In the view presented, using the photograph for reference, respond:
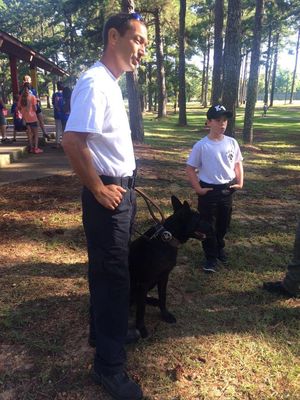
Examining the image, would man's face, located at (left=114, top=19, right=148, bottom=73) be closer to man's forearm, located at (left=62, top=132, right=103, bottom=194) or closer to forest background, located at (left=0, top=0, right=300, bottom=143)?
man's forearm, located at (left=62, top=132, right=103, bottom=194)

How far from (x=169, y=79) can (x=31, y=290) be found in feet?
131

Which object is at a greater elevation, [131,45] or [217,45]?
[217,45]

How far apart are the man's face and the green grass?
206cm

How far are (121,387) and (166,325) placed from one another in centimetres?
90

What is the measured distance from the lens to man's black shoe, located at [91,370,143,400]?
242 centimetres

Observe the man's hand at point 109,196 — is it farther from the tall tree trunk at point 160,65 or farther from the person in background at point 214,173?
the tall tree trunk at point 160,65

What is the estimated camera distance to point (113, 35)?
2229 mm

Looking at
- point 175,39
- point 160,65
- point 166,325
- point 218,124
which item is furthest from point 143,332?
point 175,39

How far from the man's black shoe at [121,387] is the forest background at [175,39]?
33.6 ft

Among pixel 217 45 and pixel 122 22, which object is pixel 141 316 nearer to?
pixel 122 22

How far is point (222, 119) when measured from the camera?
3832 millimetres

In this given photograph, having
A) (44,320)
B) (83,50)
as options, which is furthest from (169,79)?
(44,320)

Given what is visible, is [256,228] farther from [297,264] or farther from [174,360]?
[174,360]

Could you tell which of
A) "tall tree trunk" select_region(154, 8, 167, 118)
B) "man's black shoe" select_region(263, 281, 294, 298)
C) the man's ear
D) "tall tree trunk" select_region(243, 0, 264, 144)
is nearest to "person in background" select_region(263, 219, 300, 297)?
"man's black shoe" select_region(263, 281, 294, 298)
